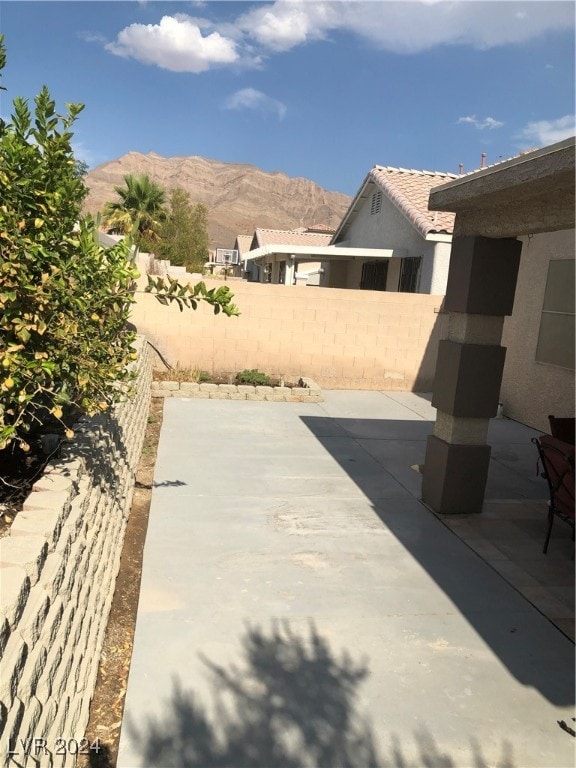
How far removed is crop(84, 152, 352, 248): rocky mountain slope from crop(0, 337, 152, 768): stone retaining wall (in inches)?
5360

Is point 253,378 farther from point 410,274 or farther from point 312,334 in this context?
point 410,274

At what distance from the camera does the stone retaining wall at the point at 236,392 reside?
10523 mm

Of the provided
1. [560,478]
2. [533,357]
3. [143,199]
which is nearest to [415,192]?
[533,357]

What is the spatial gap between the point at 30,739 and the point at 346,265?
65.0ft

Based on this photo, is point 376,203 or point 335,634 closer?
→ point 335,634

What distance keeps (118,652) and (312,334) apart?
30.5 feet

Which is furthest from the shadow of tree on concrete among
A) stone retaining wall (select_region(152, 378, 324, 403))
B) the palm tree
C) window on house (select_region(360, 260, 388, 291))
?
the palm tree

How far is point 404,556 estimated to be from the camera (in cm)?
488

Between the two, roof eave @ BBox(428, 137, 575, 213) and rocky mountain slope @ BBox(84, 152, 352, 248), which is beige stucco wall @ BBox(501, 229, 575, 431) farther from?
rocky mountain slope @ BBox(84, 152, 352, 248)

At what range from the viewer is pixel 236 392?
10.8 meters

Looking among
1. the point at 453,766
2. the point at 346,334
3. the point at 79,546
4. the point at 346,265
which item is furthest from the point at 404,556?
the point at 346,265

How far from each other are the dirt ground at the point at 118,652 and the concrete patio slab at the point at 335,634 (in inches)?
2.5

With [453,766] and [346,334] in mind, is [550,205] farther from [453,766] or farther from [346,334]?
[346,334]

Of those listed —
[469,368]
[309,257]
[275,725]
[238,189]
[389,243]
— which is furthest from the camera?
[238,189]
